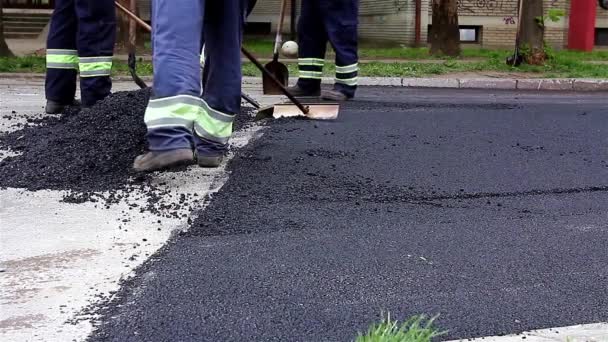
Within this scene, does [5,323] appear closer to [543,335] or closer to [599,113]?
[543,335]

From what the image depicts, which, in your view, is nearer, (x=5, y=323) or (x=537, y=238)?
(x=5, y=323)

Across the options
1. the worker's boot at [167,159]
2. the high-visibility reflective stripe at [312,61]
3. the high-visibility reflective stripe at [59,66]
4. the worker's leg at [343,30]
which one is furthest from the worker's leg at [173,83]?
the high-visibility reflective stripe at [312,61]

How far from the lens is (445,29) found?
54.4 feet

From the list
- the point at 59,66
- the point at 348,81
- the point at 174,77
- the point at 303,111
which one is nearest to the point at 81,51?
the point at 59,66

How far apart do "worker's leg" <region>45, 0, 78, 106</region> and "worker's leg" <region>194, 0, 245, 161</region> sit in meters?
2.09

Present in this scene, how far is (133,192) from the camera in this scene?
3.15 m

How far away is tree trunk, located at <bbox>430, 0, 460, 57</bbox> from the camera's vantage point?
1636cm

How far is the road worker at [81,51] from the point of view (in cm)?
491

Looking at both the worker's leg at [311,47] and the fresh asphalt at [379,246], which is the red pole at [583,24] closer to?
the worker's leg at [311,47]

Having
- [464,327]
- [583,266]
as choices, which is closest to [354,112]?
[583,266]

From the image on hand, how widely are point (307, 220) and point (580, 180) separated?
1.72 meters

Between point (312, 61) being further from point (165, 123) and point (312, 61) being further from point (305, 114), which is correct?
point (165, 123)

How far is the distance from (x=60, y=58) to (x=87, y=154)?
6.53 ft

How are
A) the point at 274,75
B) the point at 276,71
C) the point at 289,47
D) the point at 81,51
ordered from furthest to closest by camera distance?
the point at 289,47
the point at 276,71
the point at 274,75
the point at 81,51
